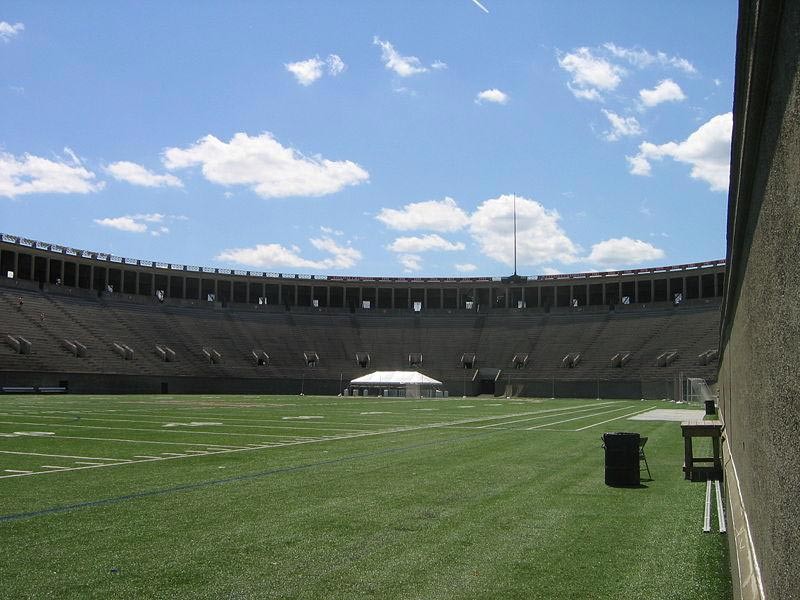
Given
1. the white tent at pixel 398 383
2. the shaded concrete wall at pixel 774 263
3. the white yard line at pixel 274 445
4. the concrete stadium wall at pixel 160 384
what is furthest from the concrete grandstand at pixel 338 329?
A: the shaded concrete wall at pixel 774 263

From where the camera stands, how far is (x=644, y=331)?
7862cm

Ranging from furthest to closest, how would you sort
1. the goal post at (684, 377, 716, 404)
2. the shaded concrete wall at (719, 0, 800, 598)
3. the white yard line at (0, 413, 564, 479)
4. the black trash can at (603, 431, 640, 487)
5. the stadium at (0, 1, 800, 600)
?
1. the goal post at (684, 377, 716, 404)
2. the white yard line at (0, 413, 564, 479)
3. the black trash can at (603, 431, 640, 487)
4. the stadium at (0, 1, 800, 600)
5. the shaded concrete wall at (719, 0, 800, 598)

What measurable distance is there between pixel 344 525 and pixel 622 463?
5.28 metres

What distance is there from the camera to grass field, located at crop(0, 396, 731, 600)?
610cm

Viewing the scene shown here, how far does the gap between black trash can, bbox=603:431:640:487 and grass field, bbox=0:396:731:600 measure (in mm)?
258

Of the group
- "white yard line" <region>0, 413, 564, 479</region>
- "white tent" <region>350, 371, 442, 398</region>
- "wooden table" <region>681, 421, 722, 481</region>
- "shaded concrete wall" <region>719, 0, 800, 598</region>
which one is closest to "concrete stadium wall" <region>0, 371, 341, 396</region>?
"white tent" <region>350, 371, 442, 398</region>

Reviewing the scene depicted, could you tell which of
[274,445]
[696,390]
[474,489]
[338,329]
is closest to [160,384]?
[338,329]

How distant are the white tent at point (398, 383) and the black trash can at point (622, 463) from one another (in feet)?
188

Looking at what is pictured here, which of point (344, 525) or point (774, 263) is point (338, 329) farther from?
point (774, 263)

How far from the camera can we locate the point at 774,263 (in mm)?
3297

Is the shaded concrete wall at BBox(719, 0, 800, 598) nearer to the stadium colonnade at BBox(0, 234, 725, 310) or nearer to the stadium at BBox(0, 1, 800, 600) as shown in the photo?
the stadium at BBox(0, 1, 800, 600)

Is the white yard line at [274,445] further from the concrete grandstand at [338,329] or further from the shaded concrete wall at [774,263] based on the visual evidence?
the concrete grandstand at [338,329]

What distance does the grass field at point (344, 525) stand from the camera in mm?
6098

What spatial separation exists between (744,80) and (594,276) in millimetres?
88297
